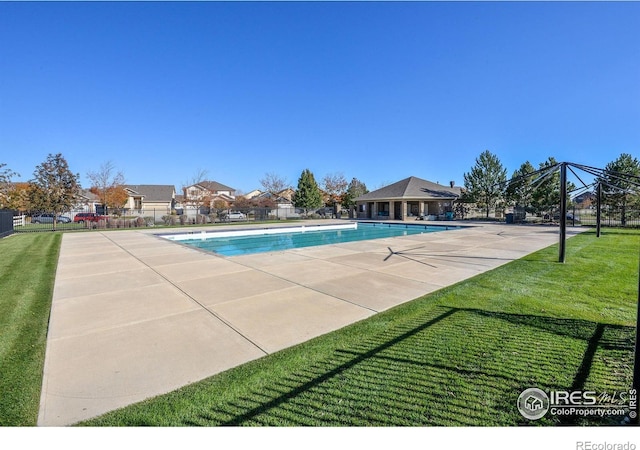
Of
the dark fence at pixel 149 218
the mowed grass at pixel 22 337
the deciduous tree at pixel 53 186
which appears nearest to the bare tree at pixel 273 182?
the dark fence at pixel 149 218

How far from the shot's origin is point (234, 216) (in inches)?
1287

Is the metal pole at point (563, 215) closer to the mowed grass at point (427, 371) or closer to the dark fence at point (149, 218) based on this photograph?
the mowed grass at point (427, 371)

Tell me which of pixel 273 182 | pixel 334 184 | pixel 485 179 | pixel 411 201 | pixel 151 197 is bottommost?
pixel 411 201

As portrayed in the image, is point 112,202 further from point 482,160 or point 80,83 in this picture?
point 482,160

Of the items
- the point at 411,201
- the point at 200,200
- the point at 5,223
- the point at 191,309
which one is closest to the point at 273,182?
the point at 200,200

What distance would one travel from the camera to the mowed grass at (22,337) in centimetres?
224

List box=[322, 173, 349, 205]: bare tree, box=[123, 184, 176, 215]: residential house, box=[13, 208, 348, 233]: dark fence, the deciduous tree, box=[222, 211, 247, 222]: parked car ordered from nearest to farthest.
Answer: the deciduous tree < box=[13, 208, 348, 233]: dark fence < box=[222, 211, 247, 222]: parked car < box=[123, 184, 176, 215]: residential house < box=[322, 173, 349, 205]: bare tree

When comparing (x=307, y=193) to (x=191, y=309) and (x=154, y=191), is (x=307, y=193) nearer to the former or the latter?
(x=154, y=191)

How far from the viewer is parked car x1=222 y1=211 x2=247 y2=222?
30731 mm

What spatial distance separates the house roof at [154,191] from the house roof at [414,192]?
34.7 meters

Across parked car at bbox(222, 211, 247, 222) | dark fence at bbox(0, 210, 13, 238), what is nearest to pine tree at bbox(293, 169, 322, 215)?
parked car at bbox(222, 211, 247, 222)

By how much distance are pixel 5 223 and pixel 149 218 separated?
10.3 m

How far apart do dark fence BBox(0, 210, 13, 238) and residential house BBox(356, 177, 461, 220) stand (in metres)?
30.6

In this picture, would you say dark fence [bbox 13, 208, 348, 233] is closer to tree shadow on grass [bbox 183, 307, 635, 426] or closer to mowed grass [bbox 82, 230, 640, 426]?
mowed grass [bbox 82, 230, 640, 426]
